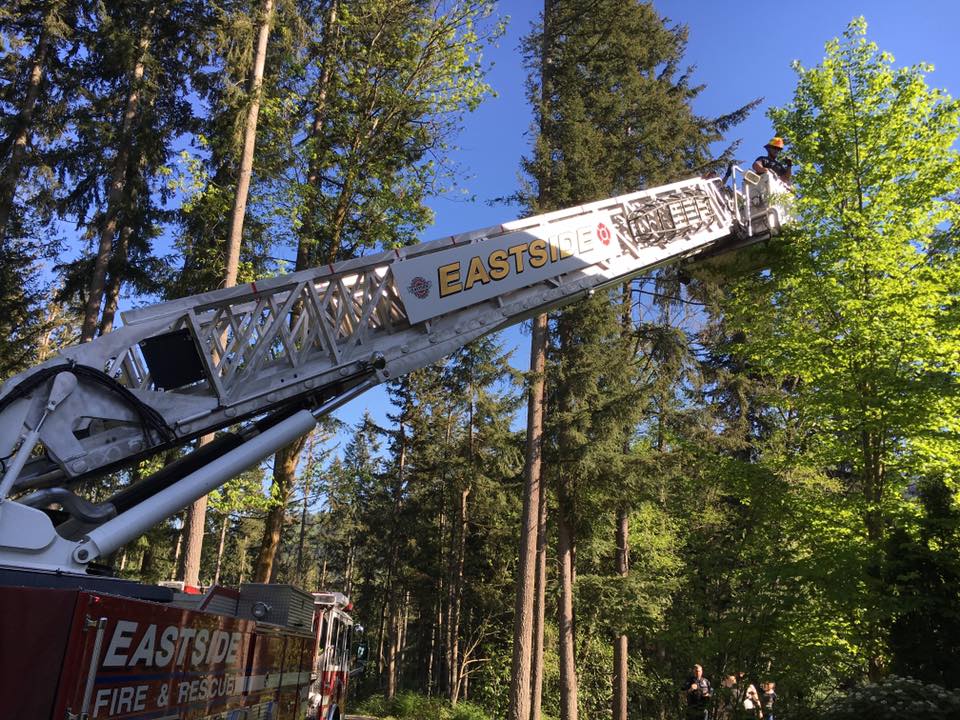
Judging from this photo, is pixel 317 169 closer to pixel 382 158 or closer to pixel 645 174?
pixel 382 158

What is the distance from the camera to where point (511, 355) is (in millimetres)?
22984

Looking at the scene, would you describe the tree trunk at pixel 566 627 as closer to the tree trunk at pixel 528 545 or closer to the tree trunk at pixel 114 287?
the tree trunk at pixel 528 545

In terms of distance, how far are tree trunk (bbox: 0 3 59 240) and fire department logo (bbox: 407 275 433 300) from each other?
581 inches

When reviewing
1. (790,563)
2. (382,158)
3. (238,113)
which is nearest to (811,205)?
(790,563)

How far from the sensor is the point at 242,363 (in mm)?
5148

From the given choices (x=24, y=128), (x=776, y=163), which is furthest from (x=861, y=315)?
(x=24, y=128)

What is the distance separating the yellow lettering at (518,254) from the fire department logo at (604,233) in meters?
1.20

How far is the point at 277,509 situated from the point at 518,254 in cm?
776

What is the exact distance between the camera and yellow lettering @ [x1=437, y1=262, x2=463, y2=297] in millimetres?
5938

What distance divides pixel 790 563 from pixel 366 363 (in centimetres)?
712

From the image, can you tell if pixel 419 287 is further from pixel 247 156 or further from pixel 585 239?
pixel 247 156

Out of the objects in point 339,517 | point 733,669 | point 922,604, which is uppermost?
point 339,517

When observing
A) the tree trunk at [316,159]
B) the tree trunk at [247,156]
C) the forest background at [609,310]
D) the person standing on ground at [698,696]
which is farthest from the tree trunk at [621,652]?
the tree trunk at [247,156]

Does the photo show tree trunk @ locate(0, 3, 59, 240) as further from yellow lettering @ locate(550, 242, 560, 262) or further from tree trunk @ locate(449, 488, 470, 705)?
tree trunk @ locate(449, 488, 470, 705)
